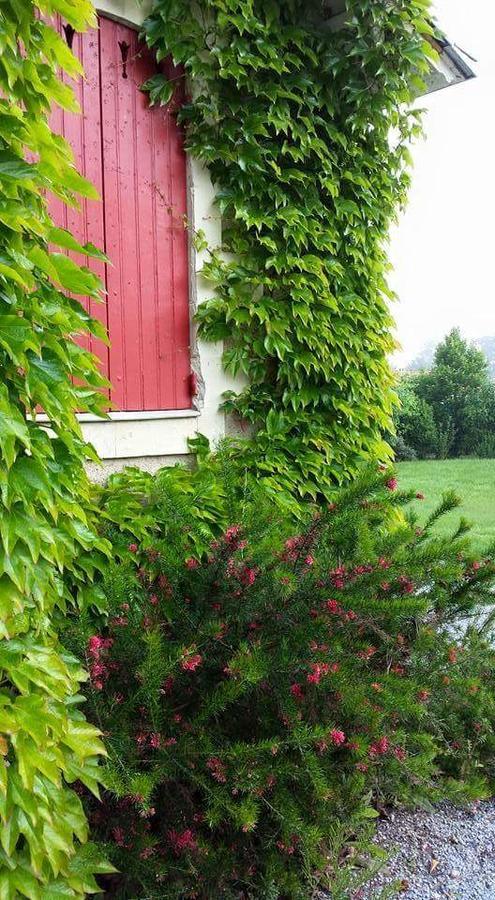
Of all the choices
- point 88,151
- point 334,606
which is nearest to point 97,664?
point 334,606

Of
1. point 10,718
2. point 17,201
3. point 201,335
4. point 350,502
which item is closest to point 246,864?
point 10,718

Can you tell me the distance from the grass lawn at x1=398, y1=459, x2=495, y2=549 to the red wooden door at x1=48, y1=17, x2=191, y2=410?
5.09m

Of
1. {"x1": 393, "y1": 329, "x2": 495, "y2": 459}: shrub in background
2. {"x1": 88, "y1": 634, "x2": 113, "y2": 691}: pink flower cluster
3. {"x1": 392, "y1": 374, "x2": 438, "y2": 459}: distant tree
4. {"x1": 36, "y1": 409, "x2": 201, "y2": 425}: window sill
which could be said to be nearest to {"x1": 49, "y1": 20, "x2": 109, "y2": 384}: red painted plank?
{"x1": 36, "y1": 409, "x2": 201, "y2": 425}: window sill

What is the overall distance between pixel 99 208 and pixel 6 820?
94.0 inches

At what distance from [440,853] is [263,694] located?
996 millimetres

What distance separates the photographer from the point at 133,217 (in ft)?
9.89

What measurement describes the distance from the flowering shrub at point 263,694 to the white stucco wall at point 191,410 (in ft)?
1.97

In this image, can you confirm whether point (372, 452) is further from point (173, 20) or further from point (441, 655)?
point (173, 20)

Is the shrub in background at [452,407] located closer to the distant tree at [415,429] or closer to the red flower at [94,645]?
the distant tree at [415,429]

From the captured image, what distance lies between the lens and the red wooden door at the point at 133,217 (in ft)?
9.37

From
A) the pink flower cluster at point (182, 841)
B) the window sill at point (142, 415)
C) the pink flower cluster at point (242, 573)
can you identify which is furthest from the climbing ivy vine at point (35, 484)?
the window sill at point (142, 415)

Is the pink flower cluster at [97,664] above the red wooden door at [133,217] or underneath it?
underneath

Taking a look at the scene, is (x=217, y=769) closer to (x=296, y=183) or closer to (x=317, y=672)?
(x=317, y=672)

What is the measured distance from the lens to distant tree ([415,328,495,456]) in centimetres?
1494
